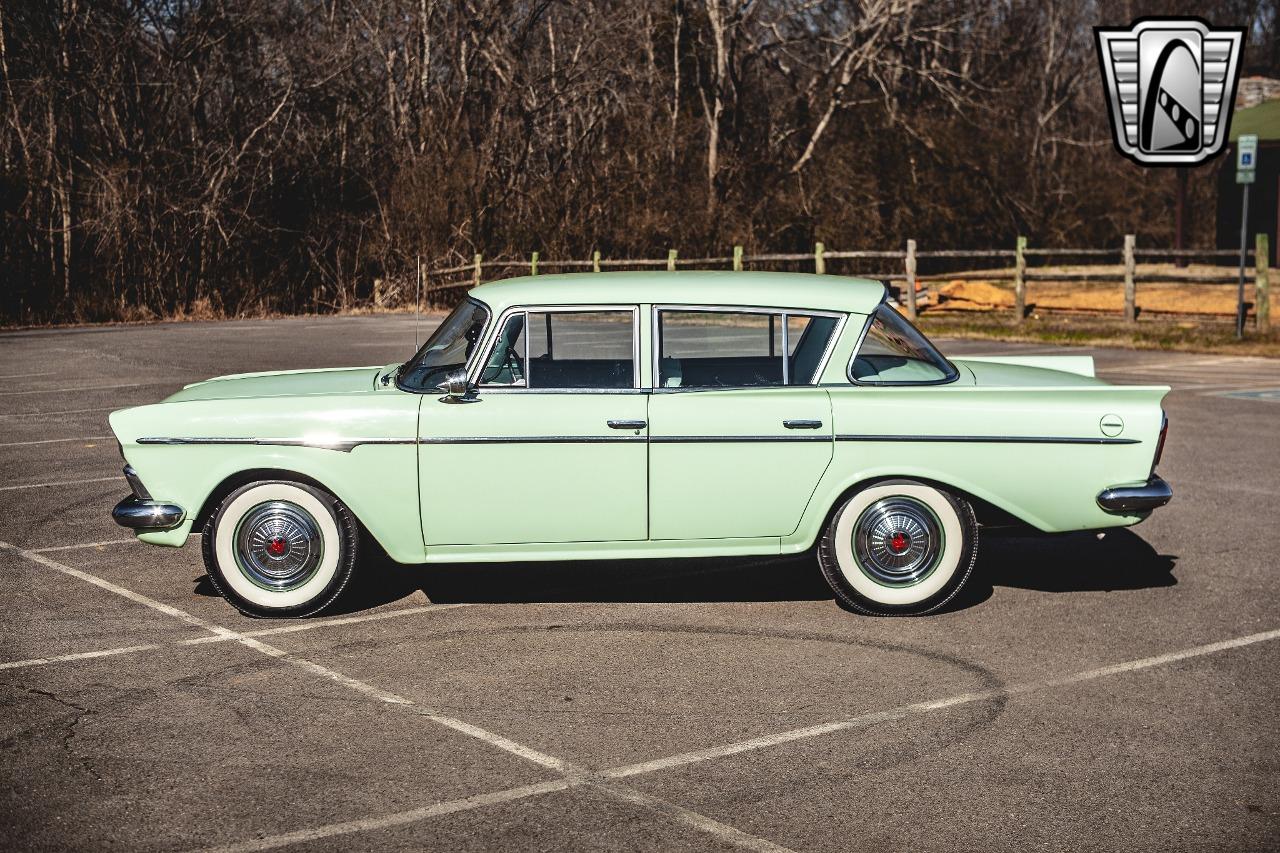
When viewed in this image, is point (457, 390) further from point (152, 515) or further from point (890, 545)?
point (890, 545)

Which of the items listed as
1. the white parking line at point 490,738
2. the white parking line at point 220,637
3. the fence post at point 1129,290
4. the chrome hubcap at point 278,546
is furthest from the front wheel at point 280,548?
the fence post at point 1129,290

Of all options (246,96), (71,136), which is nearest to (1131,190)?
(246,96)

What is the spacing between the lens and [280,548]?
694 centimetres

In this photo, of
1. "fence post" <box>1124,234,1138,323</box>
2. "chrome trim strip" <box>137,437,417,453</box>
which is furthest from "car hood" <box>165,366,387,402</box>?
"fence post" <box>1124,234,1138,323</box>

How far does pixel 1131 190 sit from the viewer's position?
5225 cm

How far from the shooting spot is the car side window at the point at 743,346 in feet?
23.0

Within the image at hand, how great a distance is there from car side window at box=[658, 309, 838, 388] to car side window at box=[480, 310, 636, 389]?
7.5 inches

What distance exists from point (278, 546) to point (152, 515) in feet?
1.85

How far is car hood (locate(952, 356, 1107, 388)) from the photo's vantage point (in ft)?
23.7

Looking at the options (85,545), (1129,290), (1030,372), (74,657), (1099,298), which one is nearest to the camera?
(74,657)

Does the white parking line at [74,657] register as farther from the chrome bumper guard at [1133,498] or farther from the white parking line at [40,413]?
the white parking line at [40,413]

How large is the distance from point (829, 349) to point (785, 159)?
124 ft

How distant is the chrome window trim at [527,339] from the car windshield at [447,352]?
0.26 ft

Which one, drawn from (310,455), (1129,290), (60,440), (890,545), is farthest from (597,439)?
(1129,290)
